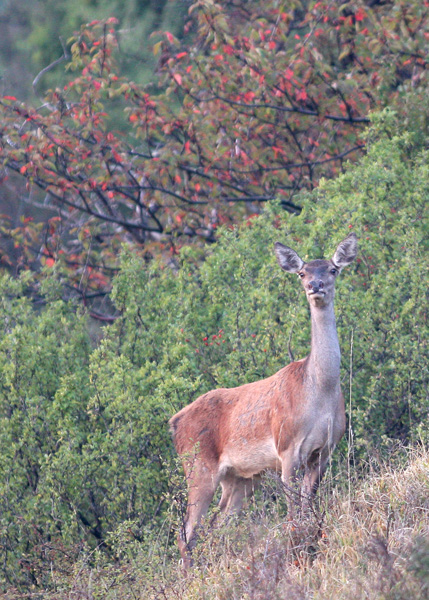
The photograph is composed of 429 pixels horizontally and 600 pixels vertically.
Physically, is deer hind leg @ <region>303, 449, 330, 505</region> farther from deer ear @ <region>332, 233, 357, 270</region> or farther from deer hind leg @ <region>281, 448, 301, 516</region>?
deer ear @ <region>332, 233, 357, 270</region>

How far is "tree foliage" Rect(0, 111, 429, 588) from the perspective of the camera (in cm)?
882

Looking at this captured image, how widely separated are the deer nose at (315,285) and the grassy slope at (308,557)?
4.81 feet

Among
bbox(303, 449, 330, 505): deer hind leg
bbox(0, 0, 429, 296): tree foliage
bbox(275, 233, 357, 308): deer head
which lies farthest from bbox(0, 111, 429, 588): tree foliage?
bbox(0, 0, 429, 296): tree foliage

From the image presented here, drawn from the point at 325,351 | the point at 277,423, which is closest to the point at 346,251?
the point at 325,351

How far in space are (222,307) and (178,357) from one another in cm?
141

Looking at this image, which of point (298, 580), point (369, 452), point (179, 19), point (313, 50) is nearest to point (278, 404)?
point (369, 452)

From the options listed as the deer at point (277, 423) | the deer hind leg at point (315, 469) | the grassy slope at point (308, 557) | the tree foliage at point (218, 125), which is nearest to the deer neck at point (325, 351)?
the deer at point (277, 423)

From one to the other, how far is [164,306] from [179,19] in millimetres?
8847

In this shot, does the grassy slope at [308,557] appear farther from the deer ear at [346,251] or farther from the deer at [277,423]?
the deer ear at [346,251]

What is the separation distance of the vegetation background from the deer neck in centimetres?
59

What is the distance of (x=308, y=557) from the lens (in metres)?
6.27

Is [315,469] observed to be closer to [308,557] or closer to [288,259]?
[308,557]

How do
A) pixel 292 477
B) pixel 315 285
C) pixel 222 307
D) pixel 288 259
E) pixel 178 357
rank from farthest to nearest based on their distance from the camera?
pixel 222 307
pixel 178 357
pixel 288 259
pixel 315 285
pixel 292 477

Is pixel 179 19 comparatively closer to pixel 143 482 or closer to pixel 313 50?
pixel 313 50
